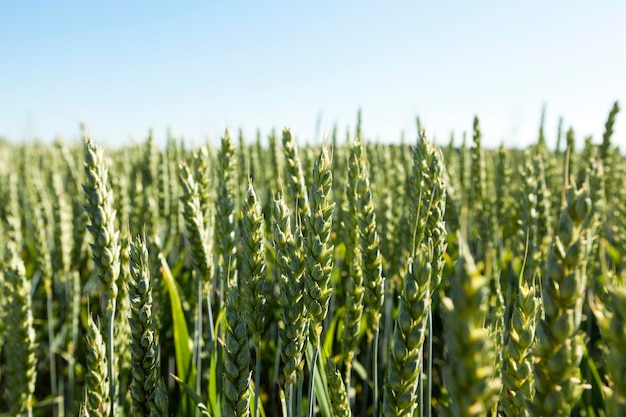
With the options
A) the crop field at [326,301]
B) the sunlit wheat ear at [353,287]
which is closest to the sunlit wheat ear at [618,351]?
the crop field at [326,301]

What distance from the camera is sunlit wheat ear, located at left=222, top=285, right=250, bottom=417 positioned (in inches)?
43.1

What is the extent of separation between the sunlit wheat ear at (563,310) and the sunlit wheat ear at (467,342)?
0.13 meters

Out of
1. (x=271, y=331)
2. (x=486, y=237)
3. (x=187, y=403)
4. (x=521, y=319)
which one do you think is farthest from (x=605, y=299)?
(x=271, y=331)

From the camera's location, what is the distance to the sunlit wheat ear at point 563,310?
0.70m

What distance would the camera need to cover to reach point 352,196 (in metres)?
1.62

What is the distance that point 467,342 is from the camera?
24.0 inches

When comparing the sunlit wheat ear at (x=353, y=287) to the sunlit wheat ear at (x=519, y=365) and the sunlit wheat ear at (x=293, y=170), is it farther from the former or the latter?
the sunlit wheat ear at (x=519, y=365)

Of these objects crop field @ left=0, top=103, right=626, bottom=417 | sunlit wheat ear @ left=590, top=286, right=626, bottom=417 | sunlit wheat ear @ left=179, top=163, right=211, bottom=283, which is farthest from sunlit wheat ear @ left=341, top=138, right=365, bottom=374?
sunlit wheat ear @ left=590, top=286, right=626, bottom=417

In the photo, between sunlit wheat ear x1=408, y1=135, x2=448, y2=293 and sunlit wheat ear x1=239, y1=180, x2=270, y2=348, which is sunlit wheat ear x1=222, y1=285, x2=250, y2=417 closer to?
sunlit wheat ear x1=239, y1=180, x2=270, y2=348

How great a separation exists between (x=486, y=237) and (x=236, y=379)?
230 centimetres

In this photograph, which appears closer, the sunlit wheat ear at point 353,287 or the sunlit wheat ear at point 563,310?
the sunlit wheat ear at point 563,310

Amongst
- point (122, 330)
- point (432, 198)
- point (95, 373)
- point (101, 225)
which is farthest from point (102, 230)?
point (432, 198)

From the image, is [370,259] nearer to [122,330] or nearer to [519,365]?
[519,365]

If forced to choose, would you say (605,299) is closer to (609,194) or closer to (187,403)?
(187,403)
